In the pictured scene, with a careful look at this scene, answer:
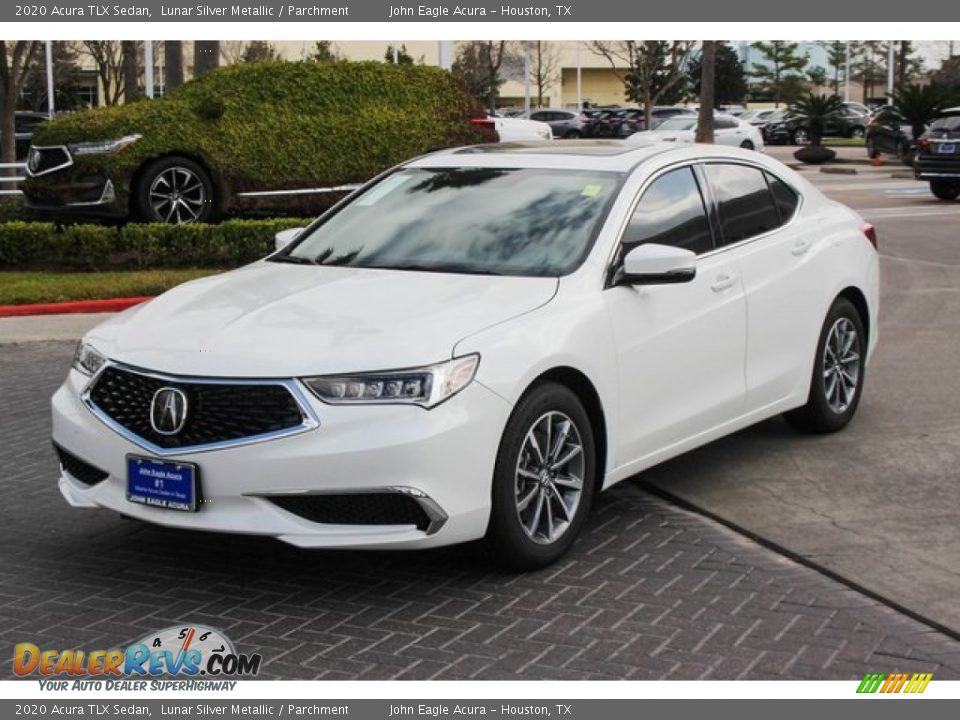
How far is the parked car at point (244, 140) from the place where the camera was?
15578mm

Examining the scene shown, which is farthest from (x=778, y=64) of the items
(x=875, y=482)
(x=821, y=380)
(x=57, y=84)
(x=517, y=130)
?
(x=875, y=482)

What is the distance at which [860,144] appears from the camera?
51312mm

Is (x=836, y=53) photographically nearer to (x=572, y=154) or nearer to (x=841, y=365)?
(x=841, y=365)

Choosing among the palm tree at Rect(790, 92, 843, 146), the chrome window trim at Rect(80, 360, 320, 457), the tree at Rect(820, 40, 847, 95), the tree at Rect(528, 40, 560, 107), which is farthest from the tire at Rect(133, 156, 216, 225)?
the tree at Rect(820, 40, 847, 95)

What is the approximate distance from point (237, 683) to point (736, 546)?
238 cm

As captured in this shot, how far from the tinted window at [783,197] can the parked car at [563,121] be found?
49174 millimetres

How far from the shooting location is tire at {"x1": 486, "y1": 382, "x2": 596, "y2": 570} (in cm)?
549

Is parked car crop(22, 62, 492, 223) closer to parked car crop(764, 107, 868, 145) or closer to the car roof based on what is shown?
the car roof

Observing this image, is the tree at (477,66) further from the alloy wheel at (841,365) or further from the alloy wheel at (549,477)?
the alloy wheel at (549,477)

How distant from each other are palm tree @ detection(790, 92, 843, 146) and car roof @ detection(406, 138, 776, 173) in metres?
35.5

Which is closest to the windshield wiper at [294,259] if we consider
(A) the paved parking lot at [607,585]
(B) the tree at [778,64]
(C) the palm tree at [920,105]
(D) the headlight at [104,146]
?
(A) the paved parking lot at [607,585]
